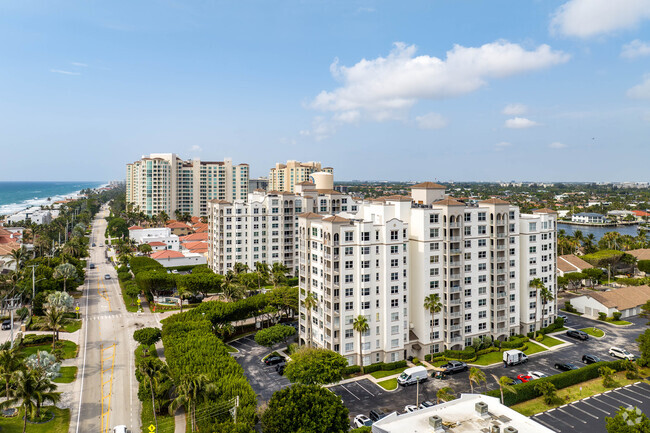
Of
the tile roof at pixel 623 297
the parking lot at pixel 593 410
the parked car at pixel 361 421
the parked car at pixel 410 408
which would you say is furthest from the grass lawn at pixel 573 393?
the tile roof at pixel 623 297

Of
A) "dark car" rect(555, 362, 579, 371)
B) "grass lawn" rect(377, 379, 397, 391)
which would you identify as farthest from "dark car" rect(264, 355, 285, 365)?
"dark car" rect(555, 362, 579, 371)

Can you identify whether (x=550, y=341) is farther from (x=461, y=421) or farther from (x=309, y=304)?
(x=461, y=421)

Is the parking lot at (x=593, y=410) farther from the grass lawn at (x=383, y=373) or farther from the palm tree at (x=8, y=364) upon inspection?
the palm tree at (x=8, y=364)

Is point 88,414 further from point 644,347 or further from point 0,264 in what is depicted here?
point 0,264

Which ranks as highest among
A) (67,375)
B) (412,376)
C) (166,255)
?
(166,255)

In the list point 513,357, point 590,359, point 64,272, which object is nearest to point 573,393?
point 513,357

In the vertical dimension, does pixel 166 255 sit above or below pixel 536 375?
above

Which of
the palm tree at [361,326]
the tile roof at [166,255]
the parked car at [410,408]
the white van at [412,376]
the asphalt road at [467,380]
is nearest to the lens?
the parked car at [410,408]
